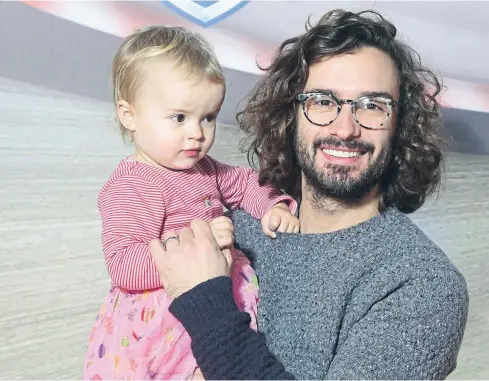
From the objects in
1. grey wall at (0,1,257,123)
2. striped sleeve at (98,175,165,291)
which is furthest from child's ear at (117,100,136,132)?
grey wall at (0,1,257,123)

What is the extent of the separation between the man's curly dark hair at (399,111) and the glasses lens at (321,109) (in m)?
0.07

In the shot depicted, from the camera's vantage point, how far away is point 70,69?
3.55 meters

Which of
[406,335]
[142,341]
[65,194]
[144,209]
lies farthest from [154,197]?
[65,194]

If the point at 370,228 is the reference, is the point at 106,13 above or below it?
below

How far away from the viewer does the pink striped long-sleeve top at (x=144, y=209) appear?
1.23m

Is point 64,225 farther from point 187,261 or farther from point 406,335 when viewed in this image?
point 406,335

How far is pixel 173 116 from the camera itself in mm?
1277

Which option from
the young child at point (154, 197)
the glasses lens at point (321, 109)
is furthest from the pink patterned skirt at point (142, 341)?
the glasses lens at point (321, 109)

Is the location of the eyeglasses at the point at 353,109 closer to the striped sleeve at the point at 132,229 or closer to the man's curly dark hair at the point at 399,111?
the man's curly dark hair at the point at 399,111

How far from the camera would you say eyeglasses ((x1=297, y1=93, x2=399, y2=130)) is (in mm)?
1356

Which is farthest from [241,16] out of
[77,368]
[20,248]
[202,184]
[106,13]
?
[202,184]

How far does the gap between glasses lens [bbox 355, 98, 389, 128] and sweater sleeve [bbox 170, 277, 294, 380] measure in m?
0.43

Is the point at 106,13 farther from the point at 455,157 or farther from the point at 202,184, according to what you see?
the point at 202,184

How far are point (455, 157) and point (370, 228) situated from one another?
9.00 feet
